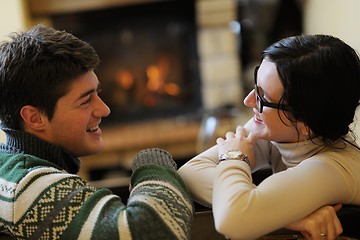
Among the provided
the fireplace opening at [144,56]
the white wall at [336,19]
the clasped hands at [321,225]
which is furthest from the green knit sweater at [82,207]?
the fireplace opening at [144,56]

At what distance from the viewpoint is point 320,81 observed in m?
1.03

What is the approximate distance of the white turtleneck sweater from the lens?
977 millimetres

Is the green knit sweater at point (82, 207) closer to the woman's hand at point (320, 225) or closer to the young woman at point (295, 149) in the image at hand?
the young woman at point (295, 149)

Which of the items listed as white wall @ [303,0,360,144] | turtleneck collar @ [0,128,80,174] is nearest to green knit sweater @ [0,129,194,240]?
turtleneck collar @ [0,128,80,174]

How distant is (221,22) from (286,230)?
295 centimetres

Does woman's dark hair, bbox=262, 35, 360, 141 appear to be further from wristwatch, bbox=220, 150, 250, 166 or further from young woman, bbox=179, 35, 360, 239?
wristwatch, bbox=220, 150, 250, 166

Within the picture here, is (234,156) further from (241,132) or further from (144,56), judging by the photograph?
(144,56)

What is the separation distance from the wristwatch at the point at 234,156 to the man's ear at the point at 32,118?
0.45 metres

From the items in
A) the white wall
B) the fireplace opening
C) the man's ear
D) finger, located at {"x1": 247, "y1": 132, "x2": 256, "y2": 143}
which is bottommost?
the fireplace opening

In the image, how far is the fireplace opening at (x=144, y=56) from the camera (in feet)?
12.8

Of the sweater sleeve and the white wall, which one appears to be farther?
the white wall

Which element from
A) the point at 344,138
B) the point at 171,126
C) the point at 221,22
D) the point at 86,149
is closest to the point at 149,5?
the point at 221,22

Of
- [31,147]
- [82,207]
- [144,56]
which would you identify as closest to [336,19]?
[144,56]

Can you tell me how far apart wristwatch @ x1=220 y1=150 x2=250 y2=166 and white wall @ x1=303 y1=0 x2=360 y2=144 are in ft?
3.31
